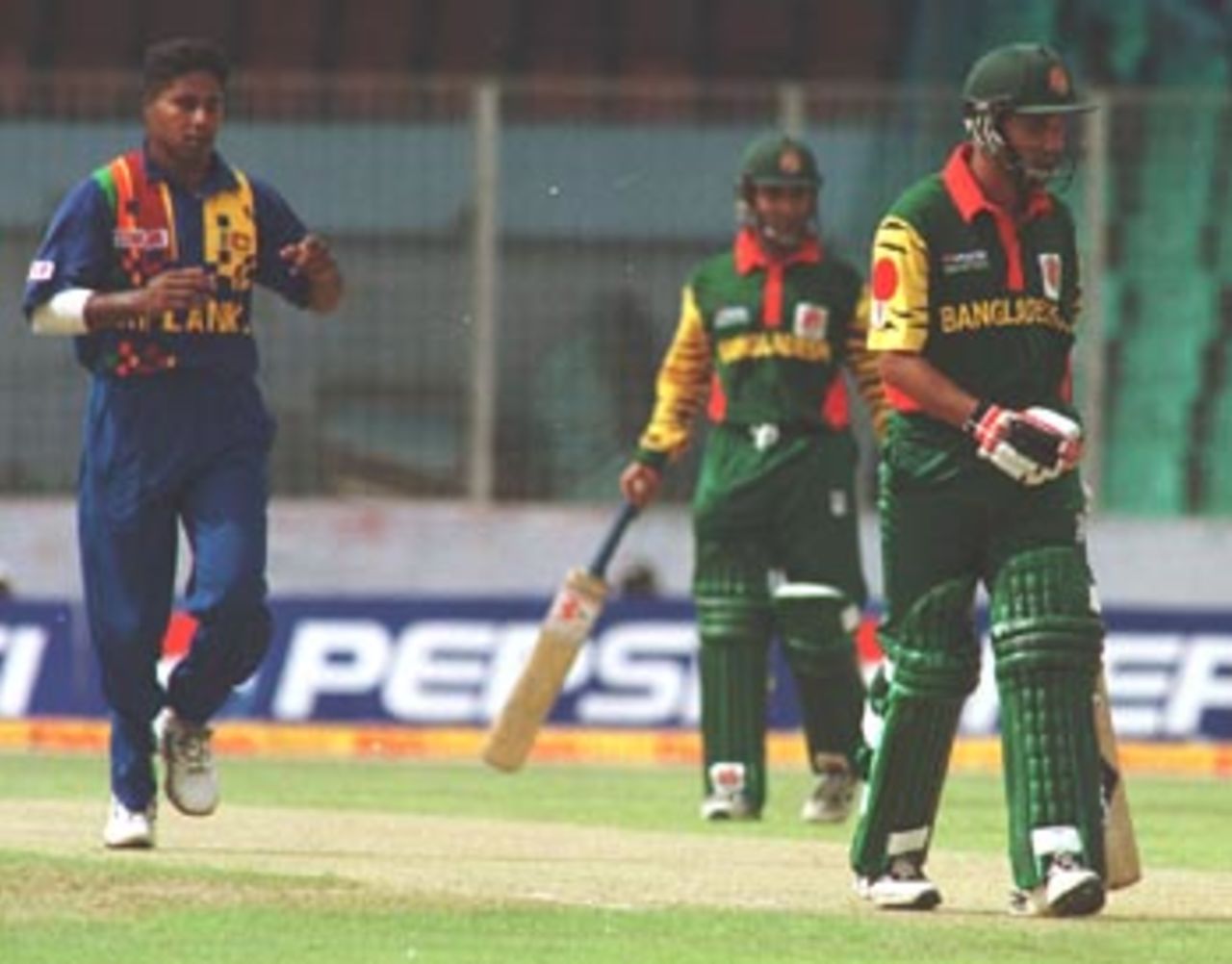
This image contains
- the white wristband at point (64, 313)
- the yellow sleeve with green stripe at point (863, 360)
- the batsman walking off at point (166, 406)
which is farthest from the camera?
the yellow sleeve with green stripe at point (863, 360)

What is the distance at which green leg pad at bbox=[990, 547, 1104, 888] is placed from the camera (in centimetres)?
1157

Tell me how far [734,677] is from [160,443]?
11.9 feet

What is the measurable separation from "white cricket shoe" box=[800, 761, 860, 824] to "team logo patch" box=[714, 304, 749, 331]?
1577 mm

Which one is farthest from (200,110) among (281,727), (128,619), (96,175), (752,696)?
(281,727)

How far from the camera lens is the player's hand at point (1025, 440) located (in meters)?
11.5

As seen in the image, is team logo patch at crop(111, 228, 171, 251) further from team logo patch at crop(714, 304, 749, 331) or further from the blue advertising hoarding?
the blue advertising hoarding

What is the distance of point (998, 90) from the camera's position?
460 inches

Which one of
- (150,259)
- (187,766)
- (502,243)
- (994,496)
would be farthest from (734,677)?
(502,243)

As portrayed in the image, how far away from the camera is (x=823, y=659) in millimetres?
16969

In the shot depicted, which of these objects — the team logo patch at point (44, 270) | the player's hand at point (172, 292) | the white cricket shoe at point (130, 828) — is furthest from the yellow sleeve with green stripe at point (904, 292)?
the white cricket shoe at point (130, 828)

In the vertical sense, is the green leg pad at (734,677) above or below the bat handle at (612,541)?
below

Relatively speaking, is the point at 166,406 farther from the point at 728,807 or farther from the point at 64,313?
the point at 728,807

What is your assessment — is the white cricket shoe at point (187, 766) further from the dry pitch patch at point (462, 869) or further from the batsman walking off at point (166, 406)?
the dry pitch patch at point (462, 869)

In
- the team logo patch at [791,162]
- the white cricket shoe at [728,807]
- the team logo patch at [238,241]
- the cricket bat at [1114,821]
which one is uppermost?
the team logo patch at [238,241]
